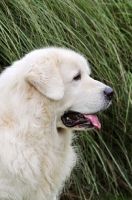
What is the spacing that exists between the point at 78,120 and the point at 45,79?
0.46m

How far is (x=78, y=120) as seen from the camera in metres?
4.52

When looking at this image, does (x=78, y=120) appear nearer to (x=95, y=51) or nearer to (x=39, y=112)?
(x=39, y=112)

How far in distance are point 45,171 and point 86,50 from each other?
1791 mm

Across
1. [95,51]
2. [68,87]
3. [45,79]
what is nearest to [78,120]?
[68,87]

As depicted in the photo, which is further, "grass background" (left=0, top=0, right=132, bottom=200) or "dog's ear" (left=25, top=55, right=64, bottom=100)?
"grass background" (left=0, top=0, right=132, bottom=200)

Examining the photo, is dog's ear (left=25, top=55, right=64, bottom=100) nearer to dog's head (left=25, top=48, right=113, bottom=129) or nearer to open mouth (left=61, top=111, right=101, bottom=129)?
dog's head (left=25, top=48, right=113, bottom=129)

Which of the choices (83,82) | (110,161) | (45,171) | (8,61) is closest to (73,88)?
(83,82)

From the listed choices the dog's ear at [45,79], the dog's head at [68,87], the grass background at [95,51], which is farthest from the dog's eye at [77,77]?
the grass background at [95,51]

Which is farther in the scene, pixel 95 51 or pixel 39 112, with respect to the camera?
pixel 95 51

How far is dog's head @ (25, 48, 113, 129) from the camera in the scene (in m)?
4.32

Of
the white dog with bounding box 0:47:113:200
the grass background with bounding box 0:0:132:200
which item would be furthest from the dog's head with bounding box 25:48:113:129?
the grass background with bounding box 0:0:132:200

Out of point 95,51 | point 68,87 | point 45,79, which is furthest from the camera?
point 95,51

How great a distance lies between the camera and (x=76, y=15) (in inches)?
235

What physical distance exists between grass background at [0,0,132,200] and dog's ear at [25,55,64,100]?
1.20 metres
